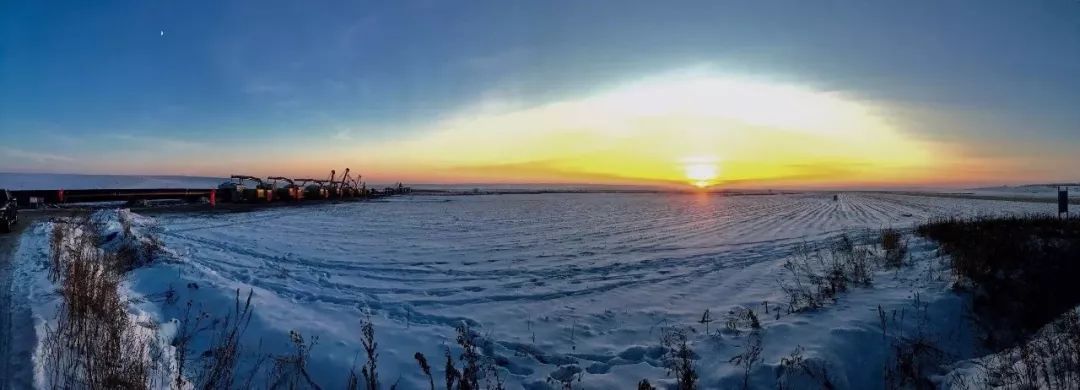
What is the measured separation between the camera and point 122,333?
234 inches

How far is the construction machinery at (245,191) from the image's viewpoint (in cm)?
4459

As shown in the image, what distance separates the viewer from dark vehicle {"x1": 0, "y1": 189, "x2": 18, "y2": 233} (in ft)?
53.4

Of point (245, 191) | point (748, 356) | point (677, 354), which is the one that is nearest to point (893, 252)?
point (748, 356)

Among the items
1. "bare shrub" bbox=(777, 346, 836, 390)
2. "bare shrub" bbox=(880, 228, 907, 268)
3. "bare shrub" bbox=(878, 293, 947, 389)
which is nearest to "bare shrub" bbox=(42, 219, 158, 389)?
"bare shrub" bbox=(777, 346, 836, 390)

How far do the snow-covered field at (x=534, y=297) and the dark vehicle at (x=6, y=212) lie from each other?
7.07 ft

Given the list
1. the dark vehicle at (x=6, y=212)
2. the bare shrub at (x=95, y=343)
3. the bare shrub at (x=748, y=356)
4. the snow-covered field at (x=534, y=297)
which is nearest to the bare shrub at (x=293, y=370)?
the snow-covered field at (x=534, y=297)

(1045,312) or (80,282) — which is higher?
(80,282)

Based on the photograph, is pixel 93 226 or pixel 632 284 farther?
pixel 93 226

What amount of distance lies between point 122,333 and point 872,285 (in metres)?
11.8

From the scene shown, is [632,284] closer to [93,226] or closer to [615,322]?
[615,322]

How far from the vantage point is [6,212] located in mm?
16516

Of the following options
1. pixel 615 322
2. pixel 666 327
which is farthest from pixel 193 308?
pixel 666 327

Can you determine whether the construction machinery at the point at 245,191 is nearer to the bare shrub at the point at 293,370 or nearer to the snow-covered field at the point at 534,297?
the snow-covered field at the point at 534,297

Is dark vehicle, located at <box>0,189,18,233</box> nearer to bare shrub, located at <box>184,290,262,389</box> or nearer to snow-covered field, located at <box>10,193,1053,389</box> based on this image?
snow-covered field, located at <box>10,193,1053,389</box>
